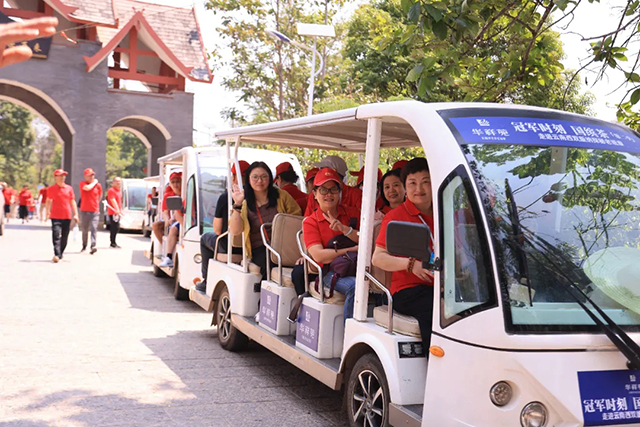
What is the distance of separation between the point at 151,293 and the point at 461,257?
29.7 feet

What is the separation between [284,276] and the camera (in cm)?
670

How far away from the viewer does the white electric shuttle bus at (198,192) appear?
35.7 feet

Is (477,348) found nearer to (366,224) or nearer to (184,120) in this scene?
(366,224)

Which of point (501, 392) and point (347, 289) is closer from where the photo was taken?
point (501, 392)

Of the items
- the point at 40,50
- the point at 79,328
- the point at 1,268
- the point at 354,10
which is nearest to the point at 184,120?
the point at 40,50

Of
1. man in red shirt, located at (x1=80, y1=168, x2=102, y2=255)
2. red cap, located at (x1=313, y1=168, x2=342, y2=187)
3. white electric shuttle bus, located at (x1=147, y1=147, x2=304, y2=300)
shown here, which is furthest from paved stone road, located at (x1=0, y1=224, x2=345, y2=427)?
man in red shirt, located at (x1=80, y1=168, x2=102, y2=255)

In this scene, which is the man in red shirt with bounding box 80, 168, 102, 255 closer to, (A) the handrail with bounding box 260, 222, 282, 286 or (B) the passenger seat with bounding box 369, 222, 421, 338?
(A) the handrail with bounding box 260, 222, 282, 286

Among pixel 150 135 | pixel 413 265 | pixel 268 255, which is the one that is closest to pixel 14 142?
pixel 150 135

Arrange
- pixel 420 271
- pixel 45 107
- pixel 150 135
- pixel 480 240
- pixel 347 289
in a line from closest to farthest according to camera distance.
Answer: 1. pixel 480 240
2. pixel 420 271
3. pixel 347 289
4. pixel 45 107
5. pixel 150 135

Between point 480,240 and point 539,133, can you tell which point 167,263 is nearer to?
point 539,133

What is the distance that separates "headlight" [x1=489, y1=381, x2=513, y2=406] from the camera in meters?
3.73

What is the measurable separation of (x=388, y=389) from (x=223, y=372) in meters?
2.85

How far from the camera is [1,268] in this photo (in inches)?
574

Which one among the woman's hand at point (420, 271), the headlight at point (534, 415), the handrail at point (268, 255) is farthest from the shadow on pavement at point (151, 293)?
the headlight at point (534, 415)
